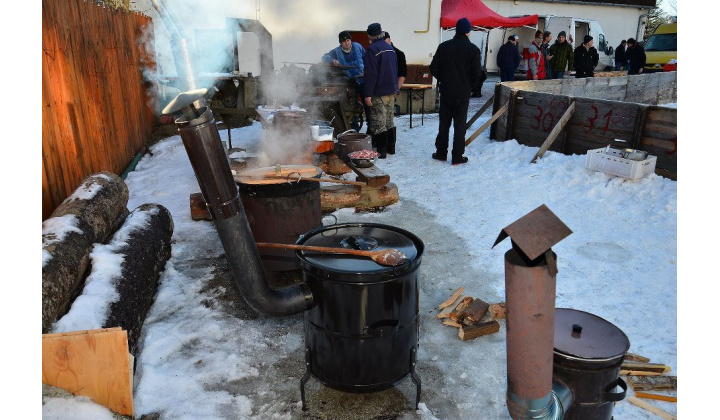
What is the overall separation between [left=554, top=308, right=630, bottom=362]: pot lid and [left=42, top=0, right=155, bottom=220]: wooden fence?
470cm

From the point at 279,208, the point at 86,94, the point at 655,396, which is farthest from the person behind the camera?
the point at 86,94

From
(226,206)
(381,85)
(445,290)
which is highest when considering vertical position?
(381,85)

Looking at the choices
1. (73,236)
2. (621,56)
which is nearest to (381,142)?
(73,236)

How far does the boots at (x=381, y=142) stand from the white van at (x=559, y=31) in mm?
14110

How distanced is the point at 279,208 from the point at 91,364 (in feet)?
7.23

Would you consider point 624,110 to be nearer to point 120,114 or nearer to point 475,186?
point 475,186

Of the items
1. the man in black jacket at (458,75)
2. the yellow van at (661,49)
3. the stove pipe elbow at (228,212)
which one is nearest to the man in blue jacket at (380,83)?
the man in black jacket at (458,75)

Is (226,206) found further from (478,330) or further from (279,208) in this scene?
(478,330)

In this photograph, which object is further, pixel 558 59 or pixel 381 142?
pixel 558 59

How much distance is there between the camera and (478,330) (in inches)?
161

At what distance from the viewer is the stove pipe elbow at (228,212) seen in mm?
2846

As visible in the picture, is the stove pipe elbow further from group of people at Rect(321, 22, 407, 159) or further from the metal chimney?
group of people at Rect(321, 22, 407, 159)

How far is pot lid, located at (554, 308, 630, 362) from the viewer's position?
8.09ft

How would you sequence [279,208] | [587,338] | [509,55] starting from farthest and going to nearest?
[509,55] < [279,208] < [587,338]
